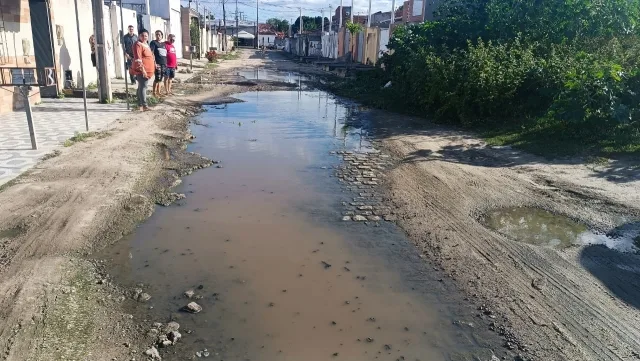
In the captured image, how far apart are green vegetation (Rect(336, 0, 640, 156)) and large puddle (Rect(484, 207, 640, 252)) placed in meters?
3.14

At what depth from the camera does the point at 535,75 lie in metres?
10.7

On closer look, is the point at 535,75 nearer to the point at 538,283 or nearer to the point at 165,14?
the point at 538,283

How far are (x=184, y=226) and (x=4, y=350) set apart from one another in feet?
7.53

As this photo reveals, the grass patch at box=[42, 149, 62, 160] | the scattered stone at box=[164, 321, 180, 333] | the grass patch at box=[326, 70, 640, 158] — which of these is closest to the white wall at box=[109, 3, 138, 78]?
the grass patch at box=[42, 149, 62, 160]

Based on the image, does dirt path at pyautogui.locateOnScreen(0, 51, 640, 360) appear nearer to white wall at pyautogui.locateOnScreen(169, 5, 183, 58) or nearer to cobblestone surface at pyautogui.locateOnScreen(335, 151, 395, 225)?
cobblestone surface at pyautogui.locateOnScreen(335, 151, 395, 225)

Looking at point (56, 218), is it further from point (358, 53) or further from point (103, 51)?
point (358, 53)

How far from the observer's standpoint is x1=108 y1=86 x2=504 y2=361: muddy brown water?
10.9 ft

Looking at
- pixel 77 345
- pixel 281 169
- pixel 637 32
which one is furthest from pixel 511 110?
pixel 77 345

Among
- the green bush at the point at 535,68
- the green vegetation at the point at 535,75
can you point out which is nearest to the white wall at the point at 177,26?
the green vegetation at the point at 535,75

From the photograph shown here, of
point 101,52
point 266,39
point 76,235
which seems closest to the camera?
point 76,235

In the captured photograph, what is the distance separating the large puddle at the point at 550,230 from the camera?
4.95m

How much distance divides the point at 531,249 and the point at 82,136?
7527mm

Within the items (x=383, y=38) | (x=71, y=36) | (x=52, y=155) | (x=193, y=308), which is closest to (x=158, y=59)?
(x=71, y=36)

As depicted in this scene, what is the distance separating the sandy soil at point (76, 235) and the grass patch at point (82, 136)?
0.08 m
